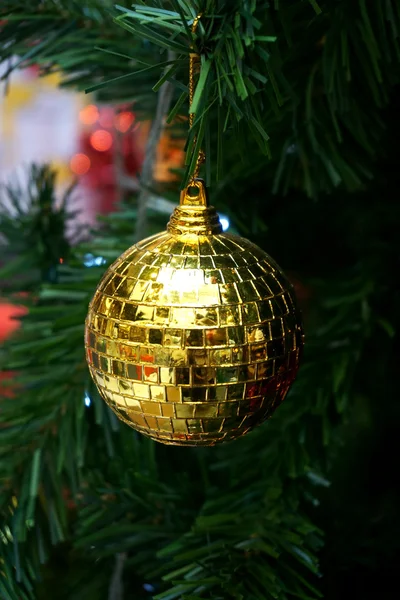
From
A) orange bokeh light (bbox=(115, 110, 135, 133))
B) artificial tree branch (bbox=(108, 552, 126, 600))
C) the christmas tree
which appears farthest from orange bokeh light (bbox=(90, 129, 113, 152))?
artificial tree branch (bbox=(108, 552, 126, 600))

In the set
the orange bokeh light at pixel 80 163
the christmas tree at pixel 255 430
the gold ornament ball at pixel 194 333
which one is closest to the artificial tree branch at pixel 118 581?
the christmas tree at pixel 255 430

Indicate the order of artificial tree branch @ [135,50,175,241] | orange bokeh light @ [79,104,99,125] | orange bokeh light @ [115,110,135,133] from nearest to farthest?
1. artificial tree branch @ [135,50,175,241]
2. orange bokeh light @ [115,110,135,133]
3. orange bokeh light @ [79,104,99,125]

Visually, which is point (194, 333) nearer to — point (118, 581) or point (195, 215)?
point (195, 215)

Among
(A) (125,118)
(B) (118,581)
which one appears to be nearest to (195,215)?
(B) (118,581)

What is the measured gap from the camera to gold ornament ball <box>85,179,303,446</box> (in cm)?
30

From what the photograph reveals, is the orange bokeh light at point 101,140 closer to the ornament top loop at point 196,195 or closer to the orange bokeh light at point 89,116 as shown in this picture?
the orange bokeh light at point 89,116

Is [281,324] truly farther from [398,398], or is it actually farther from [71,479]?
[398,398]

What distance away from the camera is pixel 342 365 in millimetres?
435

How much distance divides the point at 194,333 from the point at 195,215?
0.06 metres

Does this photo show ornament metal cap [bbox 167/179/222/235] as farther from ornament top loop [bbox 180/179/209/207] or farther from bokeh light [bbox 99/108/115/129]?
bokeh light [bbox 99/108/115/129]

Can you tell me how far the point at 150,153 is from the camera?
47 centimetres

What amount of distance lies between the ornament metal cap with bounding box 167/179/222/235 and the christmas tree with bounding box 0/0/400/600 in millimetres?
26

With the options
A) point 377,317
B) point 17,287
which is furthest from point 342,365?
point 17,287

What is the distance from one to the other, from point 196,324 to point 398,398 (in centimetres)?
33
